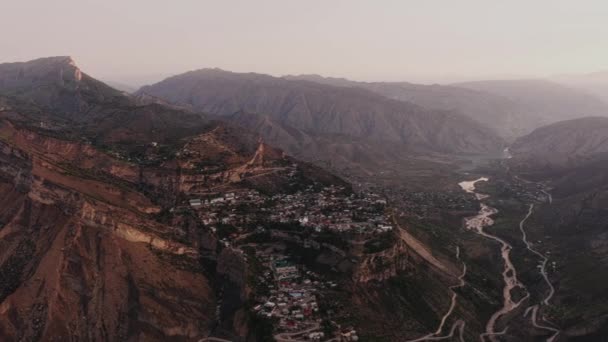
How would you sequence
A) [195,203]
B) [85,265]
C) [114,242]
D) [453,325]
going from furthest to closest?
1. [195,203]
2. [114,242]
3. [453,325]
4. [85,265]

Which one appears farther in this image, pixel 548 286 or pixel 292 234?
pixel 548 286

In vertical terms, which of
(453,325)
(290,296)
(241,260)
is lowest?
(453,325)

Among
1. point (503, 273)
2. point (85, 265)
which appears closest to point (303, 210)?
point (85, 265)

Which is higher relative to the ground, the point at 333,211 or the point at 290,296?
the point at 333,211

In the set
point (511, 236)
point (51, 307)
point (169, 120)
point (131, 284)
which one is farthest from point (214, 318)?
point (169, 120)

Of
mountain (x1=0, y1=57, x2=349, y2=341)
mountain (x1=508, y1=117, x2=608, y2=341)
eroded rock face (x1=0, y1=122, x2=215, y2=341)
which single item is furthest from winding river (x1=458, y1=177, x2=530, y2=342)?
eroded rock face (x1=0, y1=122, x2=215, y2=341)

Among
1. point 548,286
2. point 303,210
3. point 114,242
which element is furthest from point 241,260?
point 548,286

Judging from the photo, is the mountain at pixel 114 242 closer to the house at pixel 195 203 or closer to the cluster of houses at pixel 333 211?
the house at pixel 195 203

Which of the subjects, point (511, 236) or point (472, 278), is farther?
point (511, 236)

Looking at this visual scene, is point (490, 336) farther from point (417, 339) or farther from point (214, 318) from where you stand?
point (214, 318)

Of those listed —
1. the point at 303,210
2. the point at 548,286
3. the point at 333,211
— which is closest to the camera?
the point at 548,286

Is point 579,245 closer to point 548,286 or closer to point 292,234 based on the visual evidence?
point 548,286
